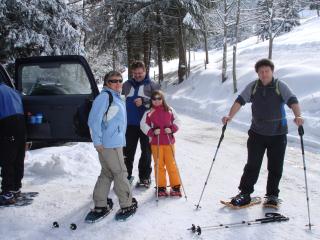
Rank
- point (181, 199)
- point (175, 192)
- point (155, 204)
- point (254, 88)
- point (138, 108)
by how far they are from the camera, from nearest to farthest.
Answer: point (254, 88) < point (155, 204) < point (181, 199) < point (175, 192) < point (138, 108)

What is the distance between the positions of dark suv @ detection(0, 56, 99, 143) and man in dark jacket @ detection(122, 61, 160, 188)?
2.14 ft

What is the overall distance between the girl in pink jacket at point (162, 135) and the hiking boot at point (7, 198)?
188 centimetres

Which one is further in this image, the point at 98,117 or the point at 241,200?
the point at 241,200

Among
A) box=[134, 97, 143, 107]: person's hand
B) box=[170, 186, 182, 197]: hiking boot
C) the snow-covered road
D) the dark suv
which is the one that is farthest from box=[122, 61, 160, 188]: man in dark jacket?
the dark suv

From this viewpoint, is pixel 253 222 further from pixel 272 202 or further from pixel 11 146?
pixel 11 146

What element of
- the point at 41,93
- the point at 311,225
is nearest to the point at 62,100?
the point at 41,93

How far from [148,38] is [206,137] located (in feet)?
57.6

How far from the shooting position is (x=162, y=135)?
591cm

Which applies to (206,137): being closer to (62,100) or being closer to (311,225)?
(62,100)

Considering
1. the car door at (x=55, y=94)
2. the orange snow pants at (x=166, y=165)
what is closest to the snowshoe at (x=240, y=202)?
the orange snow pants at (x=166, y=165)

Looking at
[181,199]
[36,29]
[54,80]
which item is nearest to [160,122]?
[181,199]

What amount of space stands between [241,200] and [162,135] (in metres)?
1.34

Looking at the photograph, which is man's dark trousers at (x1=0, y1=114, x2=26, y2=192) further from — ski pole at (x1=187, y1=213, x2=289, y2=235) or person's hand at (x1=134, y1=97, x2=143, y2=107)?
ski pole at (x1=187, y1=213, x2=289, y2=235)

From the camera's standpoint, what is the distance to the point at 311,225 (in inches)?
189
